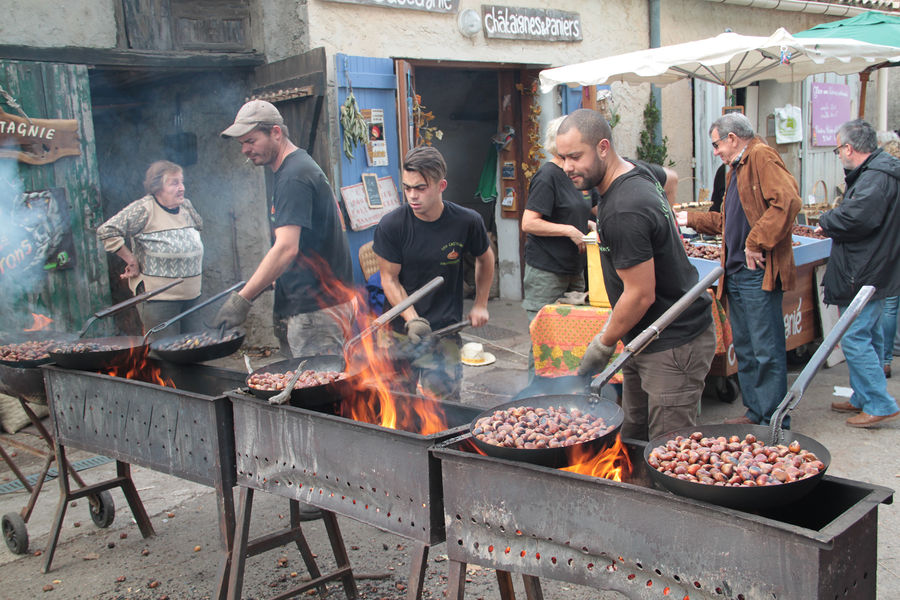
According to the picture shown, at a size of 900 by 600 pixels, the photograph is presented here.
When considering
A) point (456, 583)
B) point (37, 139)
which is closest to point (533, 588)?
point (456, 583)

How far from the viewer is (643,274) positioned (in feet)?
10.0

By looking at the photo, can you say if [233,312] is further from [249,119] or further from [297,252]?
[249,119]

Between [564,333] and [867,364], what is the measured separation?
2.13 m

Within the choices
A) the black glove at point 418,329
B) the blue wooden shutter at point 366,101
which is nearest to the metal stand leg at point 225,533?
the black glove at point 418,329

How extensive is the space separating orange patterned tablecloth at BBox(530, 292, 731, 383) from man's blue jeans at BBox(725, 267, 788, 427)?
0.78 feet

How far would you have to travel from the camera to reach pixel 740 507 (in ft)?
6.39

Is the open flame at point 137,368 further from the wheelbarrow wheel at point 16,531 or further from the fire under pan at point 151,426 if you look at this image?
the wheelbarrow wheel at point 16,531

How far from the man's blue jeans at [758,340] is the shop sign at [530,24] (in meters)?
4.48

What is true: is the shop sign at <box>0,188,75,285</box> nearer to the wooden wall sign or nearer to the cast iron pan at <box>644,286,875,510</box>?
the wooden wall sign

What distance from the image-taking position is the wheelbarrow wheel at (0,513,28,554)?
4.07m

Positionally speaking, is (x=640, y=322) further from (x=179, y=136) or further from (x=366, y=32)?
(x=179, y=136)

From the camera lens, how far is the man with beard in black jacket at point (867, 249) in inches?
208

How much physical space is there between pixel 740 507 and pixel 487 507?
783 millimetres

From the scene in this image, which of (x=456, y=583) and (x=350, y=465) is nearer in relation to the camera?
(x=456, y=583)
